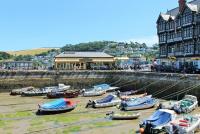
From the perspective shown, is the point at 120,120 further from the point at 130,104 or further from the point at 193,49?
the point at 193,49

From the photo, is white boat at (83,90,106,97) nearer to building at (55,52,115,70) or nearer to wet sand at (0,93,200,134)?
wet sand at (0,93,200,134)

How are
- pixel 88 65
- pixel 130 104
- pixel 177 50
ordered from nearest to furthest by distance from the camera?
pixel 130 104, pixel 177 50, pixel 88 65

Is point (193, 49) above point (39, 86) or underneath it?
above

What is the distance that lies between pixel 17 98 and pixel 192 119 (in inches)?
1431

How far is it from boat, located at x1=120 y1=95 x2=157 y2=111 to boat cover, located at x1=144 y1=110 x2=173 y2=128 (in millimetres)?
11349

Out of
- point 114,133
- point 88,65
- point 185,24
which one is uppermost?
point 185,24

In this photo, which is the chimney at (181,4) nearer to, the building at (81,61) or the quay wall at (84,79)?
the quay wall at (84,79)

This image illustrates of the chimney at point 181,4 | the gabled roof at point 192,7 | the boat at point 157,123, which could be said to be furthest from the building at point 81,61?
the boat at point 157,123

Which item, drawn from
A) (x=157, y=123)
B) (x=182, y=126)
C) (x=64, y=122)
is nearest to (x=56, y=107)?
(x=64, y=122)

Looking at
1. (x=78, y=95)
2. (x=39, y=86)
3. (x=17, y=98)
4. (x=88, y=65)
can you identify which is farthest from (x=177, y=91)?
(x=88, y=65)

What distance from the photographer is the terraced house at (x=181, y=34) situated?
75312 millimetres

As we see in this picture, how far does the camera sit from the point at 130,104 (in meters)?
47.9

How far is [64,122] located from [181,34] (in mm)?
46655

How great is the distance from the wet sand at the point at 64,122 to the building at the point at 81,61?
131 feet
